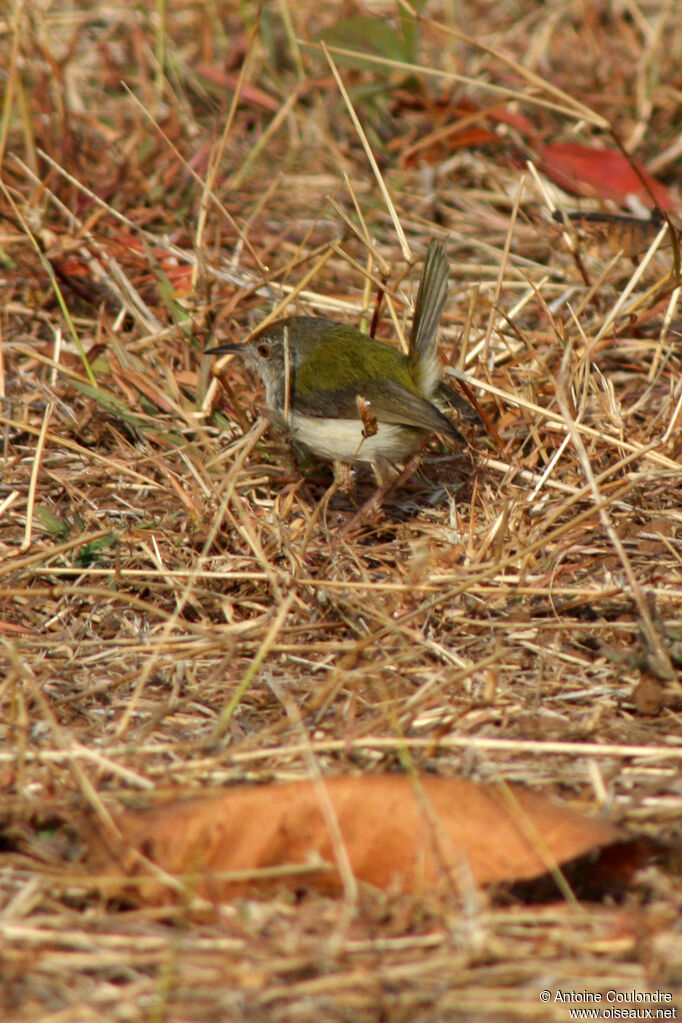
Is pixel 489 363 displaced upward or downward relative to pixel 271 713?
upward

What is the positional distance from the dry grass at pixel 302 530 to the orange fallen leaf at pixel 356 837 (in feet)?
0.25

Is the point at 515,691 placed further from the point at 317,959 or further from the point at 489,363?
the point at 489,363

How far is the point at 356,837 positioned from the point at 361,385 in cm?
208

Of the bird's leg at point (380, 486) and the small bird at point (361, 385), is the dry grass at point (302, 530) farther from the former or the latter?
the small bird at point (361, 385)

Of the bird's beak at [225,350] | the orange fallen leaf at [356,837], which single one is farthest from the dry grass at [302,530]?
the bird's beak at [225,350]

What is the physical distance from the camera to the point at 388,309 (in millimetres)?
4820

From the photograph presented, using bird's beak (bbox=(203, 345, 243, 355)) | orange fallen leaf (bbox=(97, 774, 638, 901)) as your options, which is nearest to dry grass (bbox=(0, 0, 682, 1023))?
orange fallen leaf (bbox=(97, 774, 638, 901))

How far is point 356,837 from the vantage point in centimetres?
232

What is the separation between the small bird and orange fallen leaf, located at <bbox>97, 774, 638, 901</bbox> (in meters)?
1.71

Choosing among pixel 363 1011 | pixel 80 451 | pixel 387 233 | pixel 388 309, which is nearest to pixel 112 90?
pixel 387 233

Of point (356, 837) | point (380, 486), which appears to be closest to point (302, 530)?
point (380, 486)

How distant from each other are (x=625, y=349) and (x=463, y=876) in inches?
117

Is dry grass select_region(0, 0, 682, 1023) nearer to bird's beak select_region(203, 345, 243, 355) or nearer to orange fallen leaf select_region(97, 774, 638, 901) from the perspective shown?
orange fallen leaf select_region(97, 774, 638, 901)

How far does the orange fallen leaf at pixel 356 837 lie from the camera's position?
2258mm
